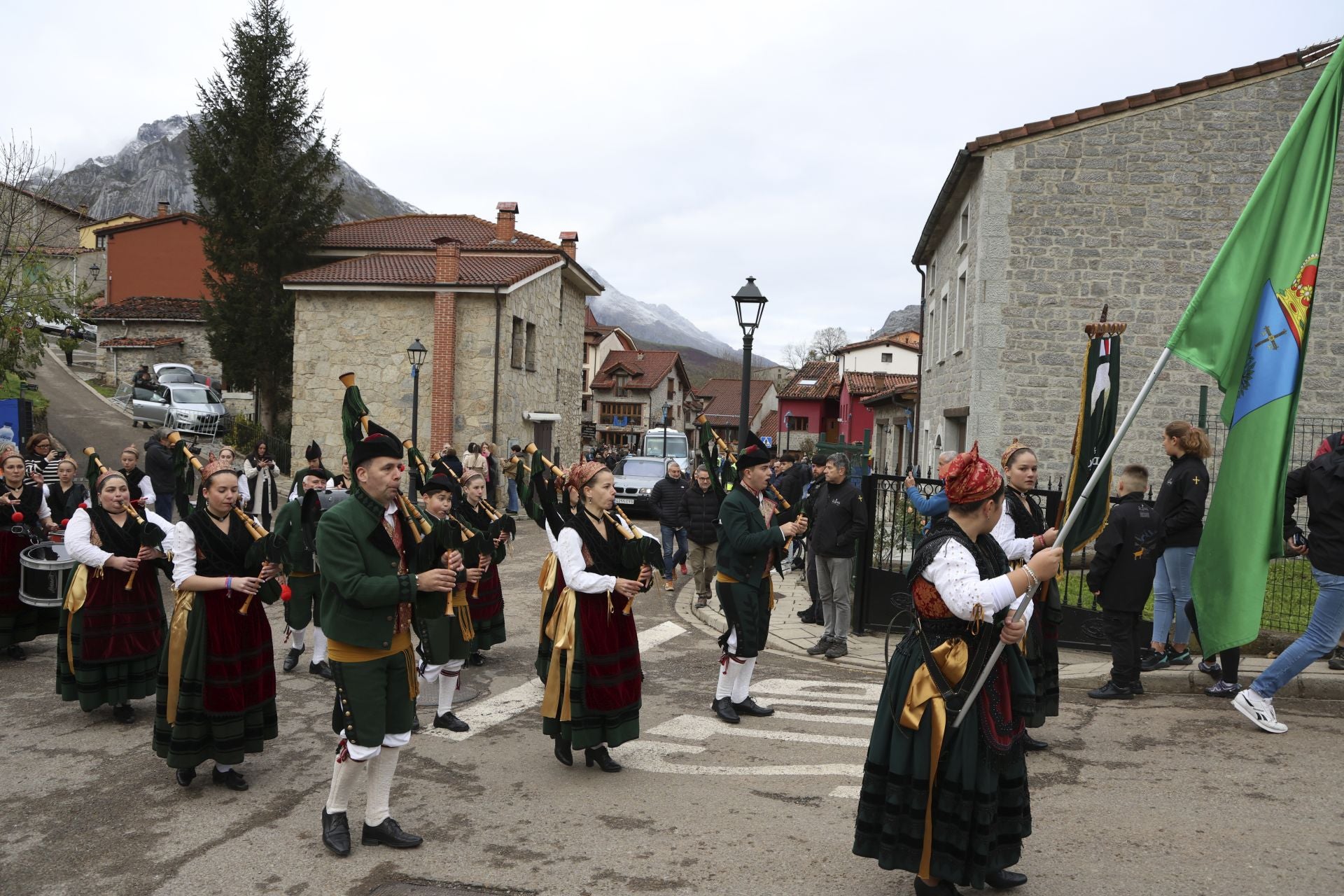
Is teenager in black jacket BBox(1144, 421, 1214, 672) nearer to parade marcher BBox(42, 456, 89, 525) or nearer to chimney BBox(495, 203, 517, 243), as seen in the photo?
parade marcher BBox(42, 456, 89, 525)

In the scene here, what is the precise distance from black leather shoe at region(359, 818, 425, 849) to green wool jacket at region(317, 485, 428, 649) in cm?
86

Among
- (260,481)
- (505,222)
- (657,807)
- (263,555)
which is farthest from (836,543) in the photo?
(505,222)

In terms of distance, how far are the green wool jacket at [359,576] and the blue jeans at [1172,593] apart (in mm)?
5759

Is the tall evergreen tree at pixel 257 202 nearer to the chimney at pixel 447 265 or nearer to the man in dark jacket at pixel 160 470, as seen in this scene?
the chimney at pixel 447 265

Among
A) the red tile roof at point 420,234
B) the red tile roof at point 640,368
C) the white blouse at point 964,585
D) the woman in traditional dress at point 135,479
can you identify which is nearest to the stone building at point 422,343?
the red tile roof at point 420,234

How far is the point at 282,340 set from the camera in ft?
98.2

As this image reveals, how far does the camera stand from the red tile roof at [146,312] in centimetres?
3866

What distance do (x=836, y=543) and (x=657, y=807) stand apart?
423cm

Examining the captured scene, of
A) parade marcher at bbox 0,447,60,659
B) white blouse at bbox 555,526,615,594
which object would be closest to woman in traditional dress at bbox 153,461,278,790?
white blouse at bbox 555,526,615,594

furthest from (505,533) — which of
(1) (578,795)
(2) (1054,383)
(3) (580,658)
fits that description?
(2) (1054,383)

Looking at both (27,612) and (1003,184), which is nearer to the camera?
(27,612)

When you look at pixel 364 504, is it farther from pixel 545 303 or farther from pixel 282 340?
pixel 282 340

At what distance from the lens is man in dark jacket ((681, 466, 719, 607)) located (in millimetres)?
11250

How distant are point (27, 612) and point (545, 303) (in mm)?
21027
